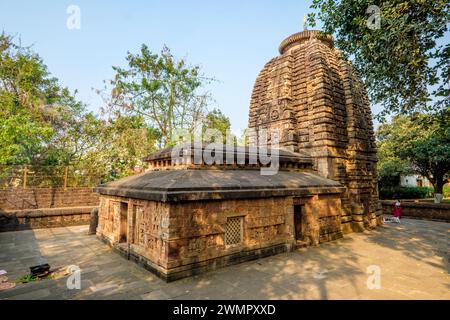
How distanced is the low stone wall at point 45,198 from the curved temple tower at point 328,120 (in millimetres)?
11214

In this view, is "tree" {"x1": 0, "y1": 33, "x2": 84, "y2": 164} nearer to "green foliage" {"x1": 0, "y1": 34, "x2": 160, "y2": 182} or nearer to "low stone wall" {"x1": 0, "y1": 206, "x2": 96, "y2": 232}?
"green foliage" {"x1": 0, "y1": 34, "x2": 160, "y2": 182}

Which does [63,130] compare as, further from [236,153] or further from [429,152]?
[429,152]

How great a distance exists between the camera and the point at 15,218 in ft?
38.1

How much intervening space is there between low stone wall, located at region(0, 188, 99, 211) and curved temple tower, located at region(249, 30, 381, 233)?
36.8 feet

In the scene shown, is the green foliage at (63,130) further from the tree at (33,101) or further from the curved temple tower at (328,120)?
the curved temple tower at (328,120)

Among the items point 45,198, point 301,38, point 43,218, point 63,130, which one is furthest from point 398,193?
point 63,130

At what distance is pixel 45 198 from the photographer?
527 inches

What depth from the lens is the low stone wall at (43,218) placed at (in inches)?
452

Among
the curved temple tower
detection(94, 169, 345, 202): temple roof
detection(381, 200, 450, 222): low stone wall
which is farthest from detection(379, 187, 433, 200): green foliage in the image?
detection(94, 169, 345, 202): temple roof

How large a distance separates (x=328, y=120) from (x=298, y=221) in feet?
16.3

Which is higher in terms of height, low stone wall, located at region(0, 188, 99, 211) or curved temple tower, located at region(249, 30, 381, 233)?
curved temple tower, located at region(249, 30, 381, 233)

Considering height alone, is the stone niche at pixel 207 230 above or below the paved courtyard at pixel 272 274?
above

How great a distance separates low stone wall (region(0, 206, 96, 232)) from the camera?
11477 millimetres

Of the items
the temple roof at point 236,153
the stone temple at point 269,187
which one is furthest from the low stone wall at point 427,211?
the temple roof at point 236,153
